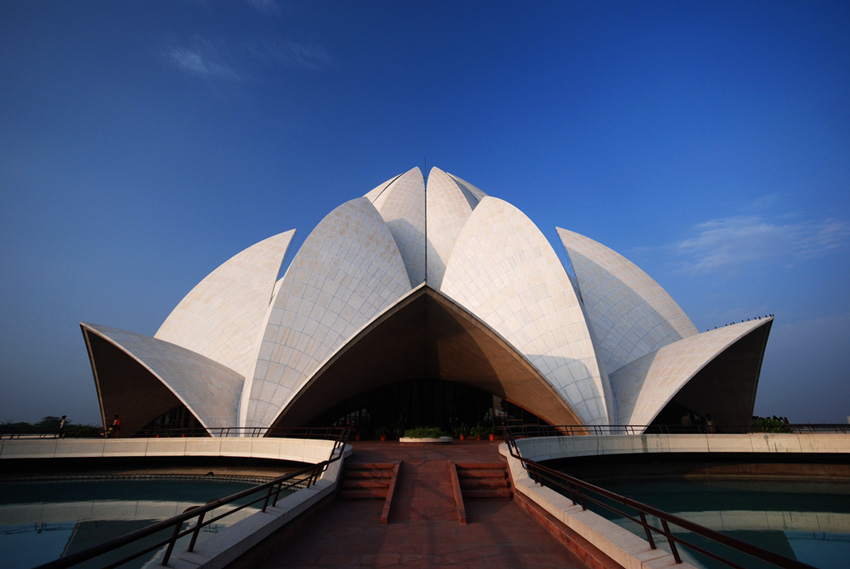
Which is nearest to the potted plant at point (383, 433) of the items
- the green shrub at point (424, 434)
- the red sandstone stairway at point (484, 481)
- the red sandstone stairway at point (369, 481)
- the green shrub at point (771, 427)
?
the green shrub at point (424, 434)

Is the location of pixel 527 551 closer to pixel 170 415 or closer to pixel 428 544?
pixel 428 544

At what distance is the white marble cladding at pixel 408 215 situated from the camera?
94.1ft

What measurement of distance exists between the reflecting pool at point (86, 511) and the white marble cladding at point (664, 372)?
14.9 metres

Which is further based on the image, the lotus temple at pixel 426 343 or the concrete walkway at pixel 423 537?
the lotus temple at pixel 426 343

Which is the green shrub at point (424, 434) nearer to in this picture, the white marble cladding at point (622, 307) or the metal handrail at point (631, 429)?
the metal handrail at point (631, 429)

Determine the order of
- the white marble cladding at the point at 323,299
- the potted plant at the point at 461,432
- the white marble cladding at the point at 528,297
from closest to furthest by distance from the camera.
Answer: the white marble cladding at the point at 323,299 < the white marble cladding at the point at 528,297 < the potted plant at the point at 461,432

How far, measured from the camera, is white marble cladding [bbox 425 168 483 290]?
2910 cm

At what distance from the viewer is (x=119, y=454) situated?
1609 centimetres

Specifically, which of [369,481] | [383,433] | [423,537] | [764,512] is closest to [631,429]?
[764,512]

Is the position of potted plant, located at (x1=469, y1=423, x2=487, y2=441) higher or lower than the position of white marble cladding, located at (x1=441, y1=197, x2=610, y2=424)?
lower

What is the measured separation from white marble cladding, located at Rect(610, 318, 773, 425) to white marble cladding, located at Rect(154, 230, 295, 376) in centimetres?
1788

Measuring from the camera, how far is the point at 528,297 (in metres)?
22.2

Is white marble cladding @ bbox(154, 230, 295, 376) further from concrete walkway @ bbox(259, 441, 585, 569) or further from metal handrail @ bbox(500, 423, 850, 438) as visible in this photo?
concrete walkway @ bbox(259, 441, 585, 569)

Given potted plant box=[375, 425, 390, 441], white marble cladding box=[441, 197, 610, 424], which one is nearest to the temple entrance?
potted plant box=[375, 425, 390, 441]
